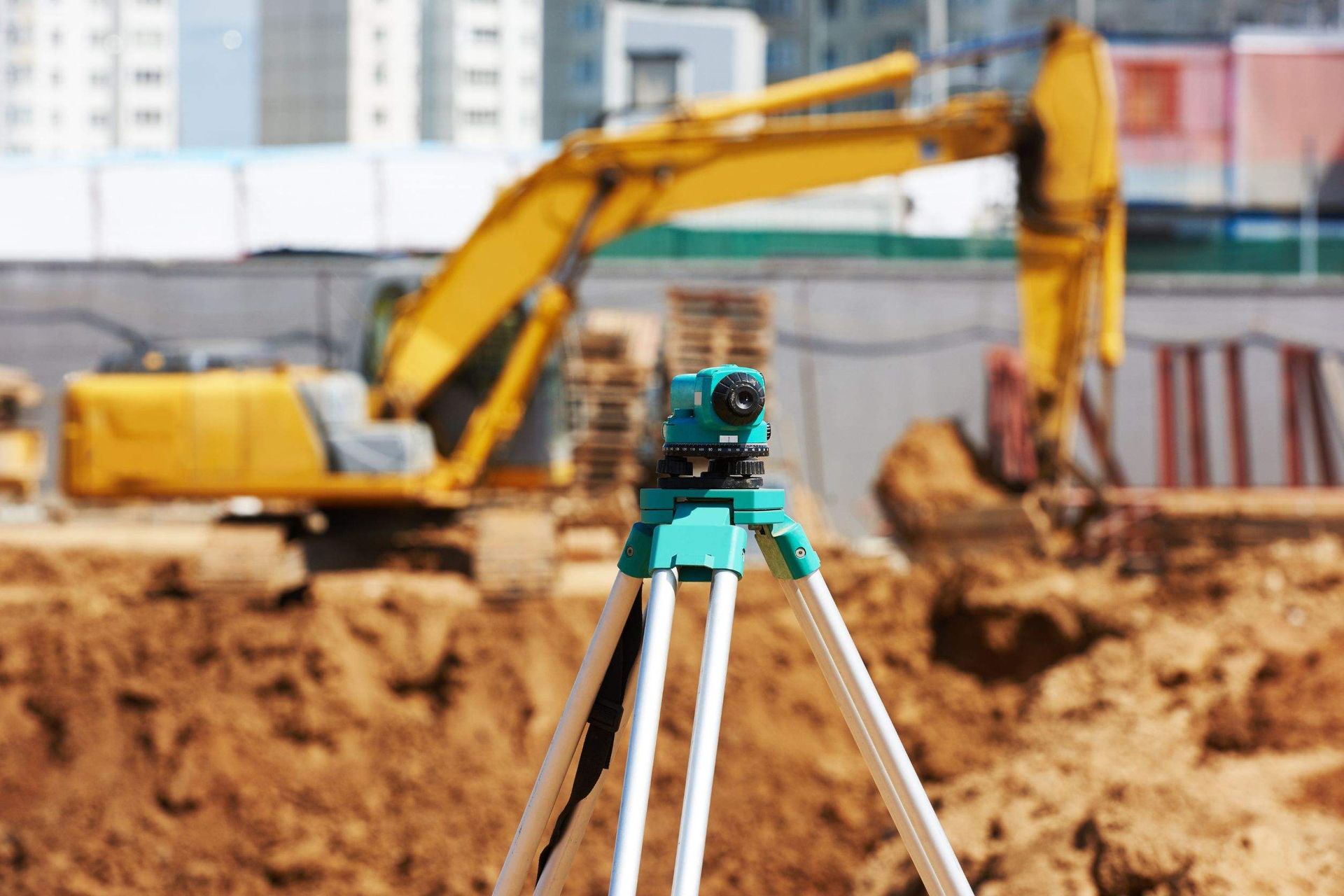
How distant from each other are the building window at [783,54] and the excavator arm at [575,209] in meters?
43.5

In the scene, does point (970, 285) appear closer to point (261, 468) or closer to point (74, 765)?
point (261, 468)

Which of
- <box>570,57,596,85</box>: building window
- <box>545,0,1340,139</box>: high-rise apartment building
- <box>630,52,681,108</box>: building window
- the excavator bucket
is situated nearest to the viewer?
the excavator bucket

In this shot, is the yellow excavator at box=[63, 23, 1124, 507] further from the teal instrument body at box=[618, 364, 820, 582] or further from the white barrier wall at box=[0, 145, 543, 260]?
the white barrier wall at box=[0, 145, 543, 260]

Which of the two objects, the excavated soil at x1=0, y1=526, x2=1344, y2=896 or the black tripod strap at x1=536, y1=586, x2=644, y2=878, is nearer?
the black tripod strap at x1=536, y1=586, x2=644, y2=878

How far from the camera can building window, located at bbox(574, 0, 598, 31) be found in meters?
52.3

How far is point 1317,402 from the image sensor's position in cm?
1673

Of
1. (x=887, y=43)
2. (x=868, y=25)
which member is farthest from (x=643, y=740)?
(x=868, y=25)

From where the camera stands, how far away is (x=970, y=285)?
56.6 ft

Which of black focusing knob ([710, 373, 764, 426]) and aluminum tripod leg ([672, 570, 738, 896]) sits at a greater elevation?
black focusing knob ([710, 373, 764, 426])

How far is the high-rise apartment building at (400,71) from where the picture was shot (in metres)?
39.5

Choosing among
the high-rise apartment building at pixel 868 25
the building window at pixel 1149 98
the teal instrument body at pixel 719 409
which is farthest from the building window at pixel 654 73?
the teal instrument body at pixel 719 409

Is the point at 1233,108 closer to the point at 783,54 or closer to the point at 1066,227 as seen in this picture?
the point at 1066,227

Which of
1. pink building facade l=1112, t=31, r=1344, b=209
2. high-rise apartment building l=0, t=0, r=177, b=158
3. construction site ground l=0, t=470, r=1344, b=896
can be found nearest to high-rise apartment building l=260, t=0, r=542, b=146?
high-rise apartment building l=0, t=0, r=177, b=158

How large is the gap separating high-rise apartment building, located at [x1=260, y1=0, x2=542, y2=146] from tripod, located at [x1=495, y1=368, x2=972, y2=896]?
3760 cm
